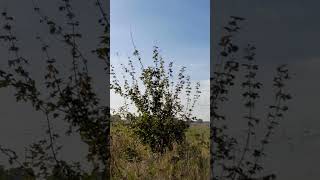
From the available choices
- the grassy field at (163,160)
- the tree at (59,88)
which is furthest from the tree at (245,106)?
the tree at (59,88)

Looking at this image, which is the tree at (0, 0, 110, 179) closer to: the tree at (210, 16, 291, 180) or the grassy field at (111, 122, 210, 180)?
the grassy field at (111, 122, 210, 180)

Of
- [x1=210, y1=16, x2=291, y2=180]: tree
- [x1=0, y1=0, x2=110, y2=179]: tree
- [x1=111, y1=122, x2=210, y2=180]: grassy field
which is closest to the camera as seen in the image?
[x1=0, y1=0, x2=110, y2=179]: tree

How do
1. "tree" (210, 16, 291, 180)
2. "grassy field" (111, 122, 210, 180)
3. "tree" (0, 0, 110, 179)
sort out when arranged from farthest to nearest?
"grassy field" (111, 122, 210, 180) → "tree" (210, 16, 291, 180) → "tree" (0, 0, 110, 179)

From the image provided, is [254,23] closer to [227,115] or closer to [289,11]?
[289,11]

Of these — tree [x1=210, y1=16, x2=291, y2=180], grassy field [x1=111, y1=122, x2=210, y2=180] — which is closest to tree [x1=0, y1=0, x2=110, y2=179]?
grassy field [x1=111, y1=122, x2=210, y2=180]

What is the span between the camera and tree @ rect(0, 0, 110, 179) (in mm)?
3932

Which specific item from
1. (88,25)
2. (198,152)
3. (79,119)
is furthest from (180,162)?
(88,25)

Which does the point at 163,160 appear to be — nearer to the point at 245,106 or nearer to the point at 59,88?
the point at 245,106

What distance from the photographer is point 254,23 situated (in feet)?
13.2

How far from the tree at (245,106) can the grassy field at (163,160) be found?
0.59 meters

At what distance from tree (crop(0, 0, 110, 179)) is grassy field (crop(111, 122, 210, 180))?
694 mm

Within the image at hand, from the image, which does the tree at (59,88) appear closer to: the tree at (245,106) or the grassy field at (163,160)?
the grassy field at (163,160)

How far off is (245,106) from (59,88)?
4.84ft

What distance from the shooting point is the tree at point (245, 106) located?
4059mm
